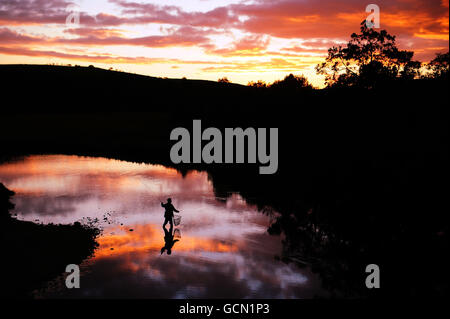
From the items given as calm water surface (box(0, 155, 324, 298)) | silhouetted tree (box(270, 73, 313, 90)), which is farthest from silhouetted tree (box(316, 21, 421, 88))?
silhouetted tree (box(270, 73, 313, 90))

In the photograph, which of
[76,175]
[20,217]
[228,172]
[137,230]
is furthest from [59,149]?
[137,230]

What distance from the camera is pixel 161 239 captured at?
60.2ft

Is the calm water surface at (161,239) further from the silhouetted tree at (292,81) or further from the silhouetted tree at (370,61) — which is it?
the silhouetted tree at (292,81)

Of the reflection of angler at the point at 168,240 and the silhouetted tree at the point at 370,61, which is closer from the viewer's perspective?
the reflection of angler at the point at 168,240

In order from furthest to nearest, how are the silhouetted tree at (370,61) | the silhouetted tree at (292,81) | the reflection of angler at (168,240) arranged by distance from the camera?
the silhouetted tree at (292,81), the silhouetted tree at (370,61), the reflection of angler at (168,240)

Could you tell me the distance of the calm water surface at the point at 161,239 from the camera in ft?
43.5

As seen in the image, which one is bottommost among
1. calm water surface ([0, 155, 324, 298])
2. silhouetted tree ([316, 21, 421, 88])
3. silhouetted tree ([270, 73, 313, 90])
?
calm water surface ([0, 155, 324, 298])

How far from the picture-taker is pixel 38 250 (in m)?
15.8

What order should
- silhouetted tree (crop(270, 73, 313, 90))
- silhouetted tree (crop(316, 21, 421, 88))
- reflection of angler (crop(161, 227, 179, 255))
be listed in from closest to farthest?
reflection of angler (crop(161, 227, 179, 255)) < silhouetted tree (crop(316, 21, 421, 88)) < silhouetted tree (crop(270, 73, 313, 90))

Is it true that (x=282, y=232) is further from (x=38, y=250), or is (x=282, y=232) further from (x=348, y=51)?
(x=348, y=51)

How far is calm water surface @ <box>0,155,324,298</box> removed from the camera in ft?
43.5

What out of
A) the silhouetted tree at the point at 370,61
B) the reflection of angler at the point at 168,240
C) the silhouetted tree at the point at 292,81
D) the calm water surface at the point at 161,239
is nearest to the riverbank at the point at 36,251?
the calm water surface at the point at 161,239

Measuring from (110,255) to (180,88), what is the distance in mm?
101464

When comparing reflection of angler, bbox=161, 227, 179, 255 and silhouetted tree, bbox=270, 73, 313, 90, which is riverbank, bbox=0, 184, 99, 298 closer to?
reflection of angler, bbox=161, 227, 179, 255
